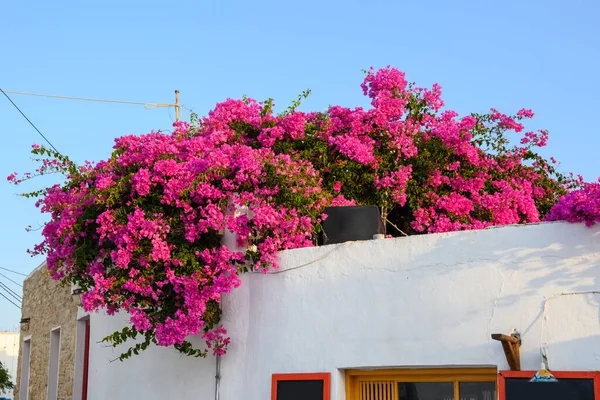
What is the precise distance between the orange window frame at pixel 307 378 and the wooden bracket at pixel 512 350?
2.11 m

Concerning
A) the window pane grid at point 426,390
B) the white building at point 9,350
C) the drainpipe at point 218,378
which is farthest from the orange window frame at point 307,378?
the white building at point 9,350

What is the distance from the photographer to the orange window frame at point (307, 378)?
9.50m

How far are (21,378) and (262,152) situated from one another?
462 inches

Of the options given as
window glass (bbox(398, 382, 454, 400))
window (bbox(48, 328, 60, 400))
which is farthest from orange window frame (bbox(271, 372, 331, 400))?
window (bbox(48, 328, 60, 400))

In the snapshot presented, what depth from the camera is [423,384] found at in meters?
9.05

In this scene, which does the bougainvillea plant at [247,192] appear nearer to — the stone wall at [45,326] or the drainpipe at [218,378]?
the drainpipe at [218,378]

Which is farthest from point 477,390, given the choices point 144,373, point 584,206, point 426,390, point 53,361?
point 53,361

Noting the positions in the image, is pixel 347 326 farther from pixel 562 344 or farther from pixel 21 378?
pixel 21 378

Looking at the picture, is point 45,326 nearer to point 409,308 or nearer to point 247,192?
point 247,192

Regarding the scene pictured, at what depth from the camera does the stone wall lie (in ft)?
52.3

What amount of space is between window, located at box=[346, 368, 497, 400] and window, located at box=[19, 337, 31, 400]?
12.0 meters

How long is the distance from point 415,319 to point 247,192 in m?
2.68

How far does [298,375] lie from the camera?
32.2 ft

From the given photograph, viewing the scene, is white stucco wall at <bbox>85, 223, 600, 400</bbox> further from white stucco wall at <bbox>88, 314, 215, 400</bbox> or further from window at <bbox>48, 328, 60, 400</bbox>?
window at <bbox>48, 328, 60, 400</bbox>
